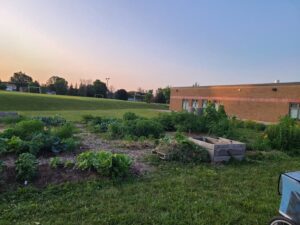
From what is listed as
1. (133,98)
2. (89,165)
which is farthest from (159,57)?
(133,98)

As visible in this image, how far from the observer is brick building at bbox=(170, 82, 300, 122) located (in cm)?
2317

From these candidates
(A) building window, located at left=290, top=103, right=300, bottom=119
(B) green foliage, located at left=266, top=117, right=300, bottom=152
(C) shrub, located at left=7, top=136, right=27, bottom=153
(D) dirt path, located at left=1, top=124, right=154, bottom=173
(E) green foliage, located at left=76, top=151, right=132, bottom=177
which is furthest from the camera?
(A) building window, located at left=290, top=103, right=300, bottom=119

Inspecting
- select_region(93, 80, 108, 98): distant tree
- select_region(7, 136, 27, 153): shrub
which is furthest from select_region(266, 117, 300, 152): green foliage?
select_region(93, 80, 108, 98): distant tree

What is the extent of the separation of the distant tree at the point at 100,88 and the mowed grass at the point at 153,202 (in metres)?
78.0

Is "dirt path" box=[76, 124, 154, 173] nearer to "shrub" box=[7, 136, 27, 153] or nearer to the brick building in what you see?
"shrub" box=[7, 136, 27, 153]

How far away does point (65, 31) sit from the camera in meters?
17.2

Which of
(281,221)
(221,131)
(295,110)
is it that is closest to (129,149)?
(221,131)

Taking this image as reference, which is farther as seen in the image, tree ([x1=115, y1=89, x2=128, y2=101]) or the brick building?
tree ([x1=115, y1=89, x2=128, y2=101])

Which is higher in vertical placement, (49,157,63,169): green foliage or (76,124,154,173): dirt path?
(49,157,63,169): green foliage

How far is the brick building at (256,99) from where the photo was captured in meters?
23.2

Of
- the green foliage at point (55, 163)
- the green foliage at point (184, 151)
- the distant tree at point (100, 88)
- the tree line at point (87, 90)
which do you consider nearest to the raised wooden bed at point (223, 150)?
the green foliage at point (184, 151)

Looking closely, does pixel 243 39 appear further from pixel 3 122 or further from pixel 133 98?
pixel 133 98

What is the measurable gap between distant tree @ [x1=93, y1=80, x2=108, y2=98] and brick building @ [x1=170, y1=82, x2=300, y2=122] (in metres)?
50.7

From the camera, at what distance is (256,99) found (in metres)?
26.6
